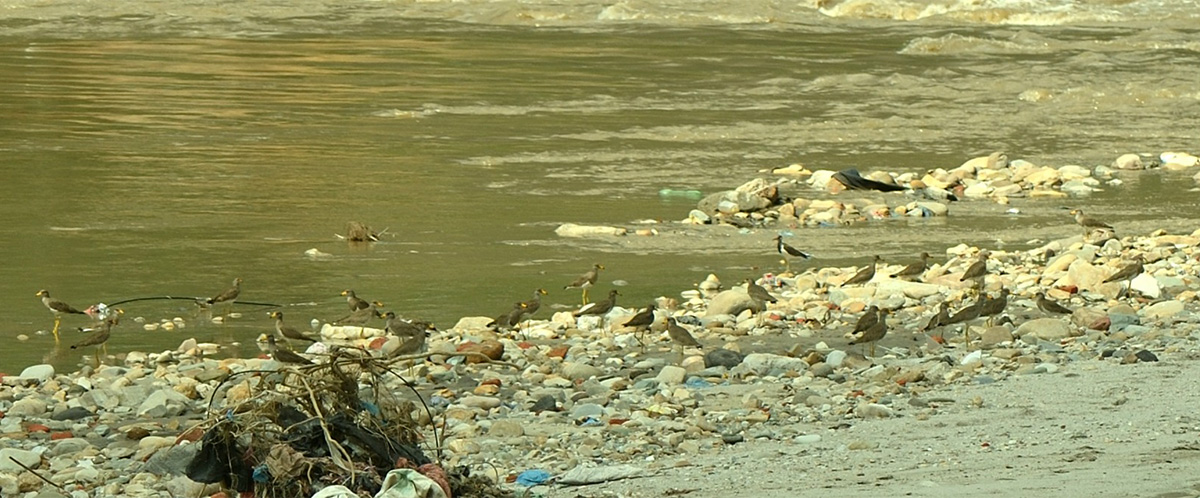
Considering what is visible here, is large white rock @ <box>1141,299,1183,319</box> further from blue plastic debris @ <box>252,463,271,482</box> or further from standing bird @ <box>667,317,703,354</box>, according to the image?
blue plastic debris @ <box>252,463,271,482</box>

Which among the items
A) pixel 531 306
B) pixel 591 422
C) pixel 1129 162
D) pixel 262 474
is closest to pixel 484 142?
pixel 1129 162

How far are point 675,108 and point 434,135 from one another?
461 centimetres

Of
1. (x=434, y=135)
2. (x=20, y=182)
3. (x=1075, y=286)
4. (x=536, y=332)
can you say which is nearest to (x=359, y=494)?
(x=536, y=332)

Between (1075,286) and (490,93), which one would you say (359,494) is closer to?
(1075,286)

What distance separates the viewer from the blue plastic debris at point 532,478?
7707 mm

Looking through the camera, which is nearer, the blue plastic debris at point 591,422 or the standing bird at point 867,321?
the blue plastic debris at point 591,422

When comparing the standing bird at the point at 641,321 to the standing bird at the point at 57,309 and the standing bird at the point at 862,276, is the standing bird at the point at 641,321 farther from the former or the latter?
the standing bird at the point at 57,309

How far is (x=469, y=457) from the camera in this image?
8297 mm

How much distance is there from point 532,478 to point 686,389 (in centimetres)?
207

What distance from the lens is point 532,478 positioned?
25.4 feet

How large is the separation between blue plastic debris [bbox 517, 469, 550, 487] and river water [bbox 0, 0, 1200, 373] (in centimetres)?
475

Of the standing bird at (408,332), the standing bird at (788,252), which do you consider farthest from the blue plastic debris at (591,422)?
the standing bird at (788,252)

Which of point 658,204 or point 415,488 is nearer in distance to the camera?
point 415,488

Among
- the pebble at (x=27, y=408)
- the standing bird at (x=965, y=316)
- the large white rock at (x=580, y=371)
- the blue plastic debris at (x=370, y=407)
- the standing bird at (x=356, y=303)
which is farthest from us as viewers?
the standing bird at (x=356, y=303)
